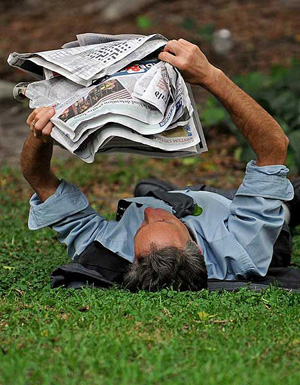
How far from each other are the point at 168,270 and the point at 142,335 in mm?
758

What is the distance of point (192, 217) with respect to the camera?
4.96m

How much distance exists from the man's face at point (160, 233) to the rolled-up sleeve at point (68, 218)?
1.58 ft

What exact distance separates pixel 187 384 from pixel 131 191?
5082 millimetres

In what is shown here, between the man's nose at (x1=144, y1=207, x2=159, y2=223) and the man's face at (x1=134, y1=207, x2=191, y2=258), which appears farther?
the man's nose at (x1=144, y1=207, x2=159, y2=223)

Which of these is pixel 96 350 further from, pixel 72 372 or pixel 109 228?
pixel 109 228

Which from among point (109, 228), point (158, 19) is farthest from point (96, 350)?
point (158, 19)

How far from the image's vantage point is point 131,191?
26.4ft

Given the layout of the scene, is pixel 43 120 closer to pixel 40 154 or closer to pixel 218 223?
pixel 40 154

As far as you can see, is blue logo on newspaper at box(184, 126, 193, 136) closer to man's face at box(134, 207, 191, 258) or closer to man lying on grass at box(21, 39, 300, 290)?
man lying on grass at box(21, 39, 300, 290)

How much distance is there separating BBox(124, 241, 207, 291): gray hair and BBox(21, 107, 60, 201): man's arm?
869 millimetres

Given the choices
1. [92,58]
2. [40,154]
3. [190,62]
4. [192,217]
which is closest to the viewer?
[190,62]

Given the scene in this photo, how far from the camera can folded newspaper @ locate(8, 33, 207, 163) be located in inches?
170

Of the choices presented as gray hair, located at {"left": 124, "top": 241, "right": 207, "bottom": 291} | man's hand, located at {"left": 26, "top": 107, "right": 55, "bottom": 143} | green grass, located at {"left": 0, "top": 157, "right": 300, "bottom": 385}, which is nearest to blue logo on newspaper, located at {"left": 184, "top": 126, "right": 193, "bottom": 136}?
gray hair, located at {"left": 124, "top": 241, "right": 207, "bottom": 291}

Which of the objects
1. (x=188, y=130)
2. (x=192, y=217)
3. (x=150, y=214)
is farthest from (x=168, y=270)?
(x=188, y=130)
